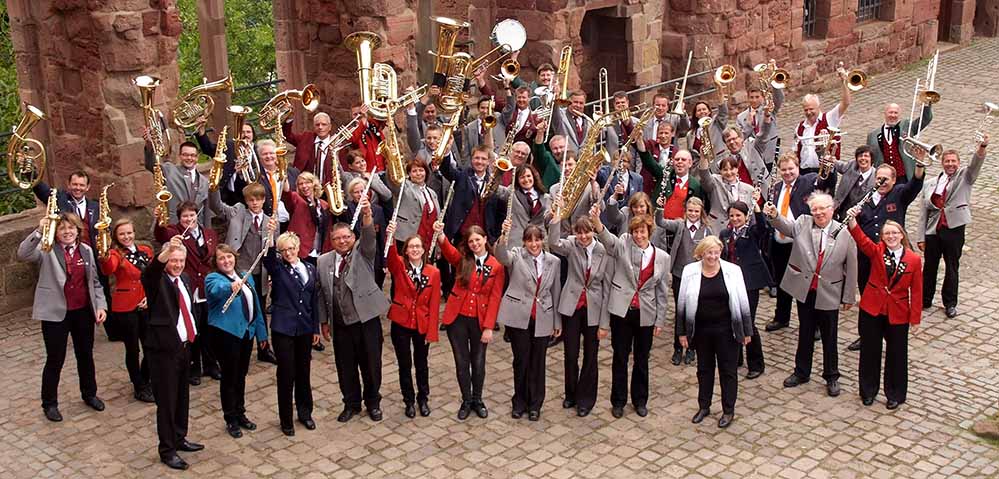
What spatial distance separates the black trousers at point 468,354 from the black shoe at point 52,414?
2.95 meters

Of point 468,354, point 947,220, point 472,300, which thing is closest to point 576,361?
point 468,354

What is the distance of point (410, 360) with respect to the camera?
10375 millimetres

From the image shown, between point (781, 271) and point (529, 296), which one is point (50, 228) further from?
point (781, 271)

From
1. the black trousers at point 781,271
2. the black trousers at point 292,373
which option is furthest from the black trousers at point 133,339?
the black trousers at point 781,271

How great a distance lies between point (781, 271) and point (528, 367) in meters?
3.02

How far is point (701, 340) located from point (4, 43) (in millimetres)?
12566

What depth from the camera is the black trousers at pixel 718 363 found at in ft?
33.4

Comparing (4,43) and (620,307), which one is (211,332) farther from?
(4,43)

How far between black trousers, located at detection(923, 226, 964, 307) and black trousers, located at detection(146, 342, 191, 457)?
681cm

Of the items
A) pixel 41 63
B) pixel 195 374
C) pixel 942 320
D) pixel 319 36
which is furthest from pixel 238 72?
pixel 942 320

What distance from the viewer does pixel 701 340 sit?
1024 cm

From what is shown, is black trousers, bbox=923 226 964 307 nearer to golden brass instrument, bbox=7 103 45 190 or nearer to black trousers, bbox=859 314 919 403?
black trousers, bbox=859 314 919 403

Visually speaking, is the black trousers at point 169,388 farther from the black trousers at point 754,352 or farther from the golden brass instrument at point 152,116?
the black trousers at point 754,352

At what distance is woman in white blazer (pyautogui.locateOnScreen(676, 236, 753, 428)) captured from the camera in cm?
1006
